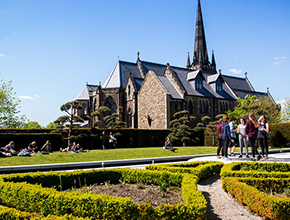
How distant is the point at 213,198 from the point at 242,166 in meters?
2.79

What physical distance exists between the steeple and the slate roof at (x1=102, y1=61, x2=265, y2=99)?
29.9 ft

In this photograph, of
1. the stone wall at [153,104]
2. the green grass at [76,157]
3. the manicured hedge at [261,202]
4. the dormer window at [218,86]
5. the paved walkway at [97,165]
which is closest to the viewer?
the manicured hedge at [261,202]

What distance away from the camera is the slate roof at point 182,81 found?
3781 centimetres

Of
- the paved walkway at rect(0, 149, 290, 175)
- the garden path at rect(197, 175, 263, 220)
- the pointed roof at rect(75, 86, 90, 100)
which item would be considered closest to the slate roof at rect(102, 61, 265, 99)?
the pointed roof at rect(75, 86, 90, 100)

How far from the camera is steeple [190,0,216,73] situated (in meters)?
58.1

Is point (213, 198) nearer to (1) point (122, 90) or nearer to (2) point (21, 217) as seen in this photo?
(2) point (21, 217)

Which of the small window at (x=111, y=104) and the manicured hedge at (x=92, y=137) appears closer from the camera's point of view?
the manicured hedge at (x=92, y=137)

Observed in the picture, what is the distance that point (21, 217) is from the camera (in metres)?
4.29

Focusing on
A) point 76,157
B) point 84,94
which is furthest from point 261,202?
point 84,94

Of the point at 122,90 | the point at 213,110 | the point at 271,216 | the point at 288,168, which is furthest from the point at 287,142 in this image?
the point at 122,90

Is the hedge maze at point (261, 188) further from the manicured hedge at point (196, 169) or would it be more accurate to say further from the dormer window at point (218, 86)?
the dormer window at point (218, 86)

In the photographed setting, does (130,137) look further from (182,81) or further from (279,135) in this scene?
(182,81)

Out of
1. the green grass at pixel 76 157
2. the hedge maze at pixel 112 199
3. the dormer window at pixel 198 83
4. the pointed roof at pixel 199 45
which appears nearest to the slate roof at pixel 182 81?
the dormer window at pixel 198 83

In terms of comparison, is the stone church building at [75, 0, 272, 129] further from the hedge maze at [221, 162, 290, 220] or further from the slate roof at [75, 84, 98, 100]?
the hedge maze at [221, 162, 290, 220]
